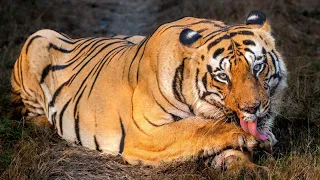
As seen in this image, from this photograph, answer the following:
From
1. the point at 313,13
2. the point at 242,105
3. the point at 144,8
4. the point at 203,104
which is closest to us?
the point at 242,105

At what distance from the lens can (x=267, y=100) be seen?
12.2ft

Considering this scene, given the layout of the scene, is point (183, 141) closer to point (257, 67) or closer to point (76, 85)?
point (257, 67)

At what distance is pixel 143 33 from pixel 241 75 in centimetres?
441

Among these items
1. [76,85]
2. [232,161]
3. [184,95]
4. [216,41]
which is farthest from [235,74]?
[76,85]

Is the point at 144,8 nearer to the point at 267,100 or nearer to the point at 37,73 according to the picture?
the point at 37,73

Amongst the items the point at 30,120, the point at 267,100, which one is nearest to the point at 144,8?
the point at 30,120

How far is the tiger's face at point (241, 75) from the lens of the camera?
144 inches

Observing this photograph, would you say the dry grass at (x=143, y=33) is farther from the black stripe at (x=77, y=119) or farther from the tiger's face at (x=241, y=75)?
the tiger's face at (x=241, y=75)

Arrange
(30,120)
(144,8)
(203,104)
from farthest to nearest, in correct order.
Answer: (144,8)
(30,120)
(203,104)

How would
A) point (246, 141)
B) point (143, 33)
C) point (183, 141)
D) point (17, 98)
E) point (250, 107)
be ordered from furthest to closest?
1. point (143, 33)
2. point (17, 98)
3. point (183, 141)
4. point (246, 141)
5. point (250, 107)

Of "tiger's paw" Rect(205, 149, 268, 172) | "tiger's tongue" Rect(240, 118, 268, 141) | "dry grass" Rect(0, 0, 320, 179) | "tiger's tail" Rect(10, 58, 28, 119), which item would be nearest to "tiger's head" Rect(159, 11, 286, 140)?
"tiger's tongue" Rect(240, 118, 268, 141)

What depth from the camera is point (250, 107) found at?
3.63 m

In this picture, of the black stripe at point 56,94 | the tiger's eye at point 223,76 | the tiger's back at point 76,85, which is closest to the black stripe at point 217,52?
the tiger's eye at point 223,76

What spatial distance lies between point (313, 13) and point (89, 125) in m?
4.30
